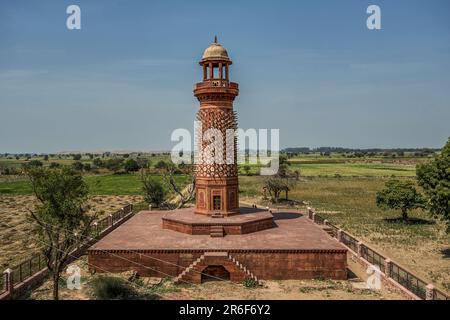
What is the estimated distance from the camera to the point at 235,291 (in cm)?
1800

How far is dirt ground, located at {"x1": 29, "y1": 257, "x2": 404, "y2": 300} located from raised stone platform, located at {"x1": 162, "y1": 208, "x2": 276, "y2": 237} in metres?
4.41

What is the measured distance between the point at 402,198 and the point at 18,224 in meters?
40.5

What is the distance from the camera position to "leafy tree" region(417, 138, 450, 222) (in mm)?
22030

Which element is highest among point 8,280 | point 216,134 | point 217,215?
point 216,134

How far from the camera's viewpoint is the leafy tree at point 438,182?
2203 cm

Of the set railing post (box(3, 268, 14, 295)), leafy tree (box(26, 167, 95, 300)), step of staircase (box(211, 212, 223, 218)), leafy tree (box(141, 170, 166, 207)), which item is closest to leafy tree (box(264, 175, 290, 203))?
leafy tree (box(141, 170, 166, 207))

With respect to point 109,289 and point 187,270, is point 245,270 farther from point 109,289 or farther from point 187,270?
point 109,289

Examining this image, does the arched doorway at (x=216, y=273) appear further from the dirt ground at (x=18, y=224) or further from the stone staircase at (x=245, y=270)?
the dirt ground at (x=18, y=224)

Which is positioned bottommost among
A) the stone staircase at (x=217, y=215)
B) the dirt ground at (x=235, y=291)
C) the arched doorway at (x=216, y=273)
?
the dirt ground at (x=235, y=291)

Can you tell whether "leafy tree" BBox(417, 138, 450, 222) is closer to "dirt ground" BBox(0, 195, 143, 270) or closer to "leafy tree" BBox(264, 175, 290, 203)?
"dirt ground" BBox(0, 195, 143, 270)

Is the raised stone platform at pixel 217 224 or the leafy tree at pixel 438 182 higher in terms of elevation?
the leafy tree at pixel 438 182

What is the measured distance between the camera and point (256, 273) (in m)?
19.8

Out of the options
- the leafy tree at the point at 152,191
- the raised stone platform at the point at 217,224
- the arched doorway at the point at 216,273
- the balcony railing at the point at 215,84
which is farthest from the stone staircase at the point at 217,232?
the leafy tree at the point at 152,191

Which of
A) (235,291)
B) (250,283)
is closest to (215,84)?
(250,283)
